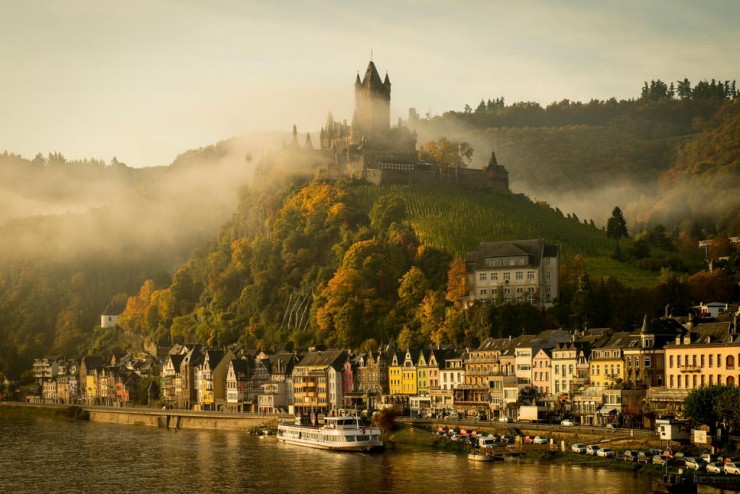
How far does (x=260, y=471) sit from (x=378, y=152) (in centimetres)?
10491

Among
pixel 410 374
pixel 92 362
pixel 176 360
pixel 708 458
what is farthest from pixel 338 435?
pixel 92 362

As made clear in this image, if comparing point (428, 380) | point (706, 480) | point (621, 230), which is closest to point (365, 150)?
point (621, 230)

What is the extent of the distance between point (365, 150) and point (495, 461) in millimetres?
A: 106131

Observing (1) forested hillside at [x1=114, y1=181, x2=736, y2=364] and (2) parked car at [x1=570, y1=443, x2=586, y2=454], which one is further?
(1) forested hillside at [x1=114, y1=181, x2=736, y2=364]

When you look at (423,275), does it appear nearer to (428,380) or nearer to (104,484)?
(428,380)

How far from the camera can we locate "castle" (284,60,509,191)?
585ft

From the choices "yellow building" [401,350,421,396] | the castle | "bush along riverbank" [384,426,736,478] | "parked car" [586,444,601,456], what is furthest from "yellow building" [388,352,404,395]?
the castle

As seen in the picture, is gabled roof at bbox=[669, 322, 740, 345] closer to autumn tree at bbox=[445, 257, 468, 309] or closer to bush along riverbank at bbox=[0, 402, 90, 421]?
autumn tree at bbox=[445, 257, 468, 309]

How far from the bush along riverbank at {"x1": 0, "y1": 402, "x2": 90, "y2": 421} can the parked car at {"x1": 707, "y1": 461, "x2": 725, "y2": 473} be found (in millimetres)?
95486

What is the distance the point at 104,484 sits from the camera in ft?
268

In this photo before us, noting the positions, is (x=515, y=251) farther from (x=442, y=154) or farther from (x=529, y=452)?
(x=442, y=154)

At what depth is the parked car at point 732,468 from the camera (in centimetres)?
6929

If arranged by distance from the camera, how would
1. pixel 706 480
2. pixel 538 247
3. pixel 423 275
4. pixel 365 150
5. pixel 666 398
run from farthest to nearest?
pixel 365 150 → pixel 423 275 → pixel 538 247 → pixel 666 398 → pixel 706 480

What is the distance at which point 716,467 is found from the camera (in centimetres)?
7050
